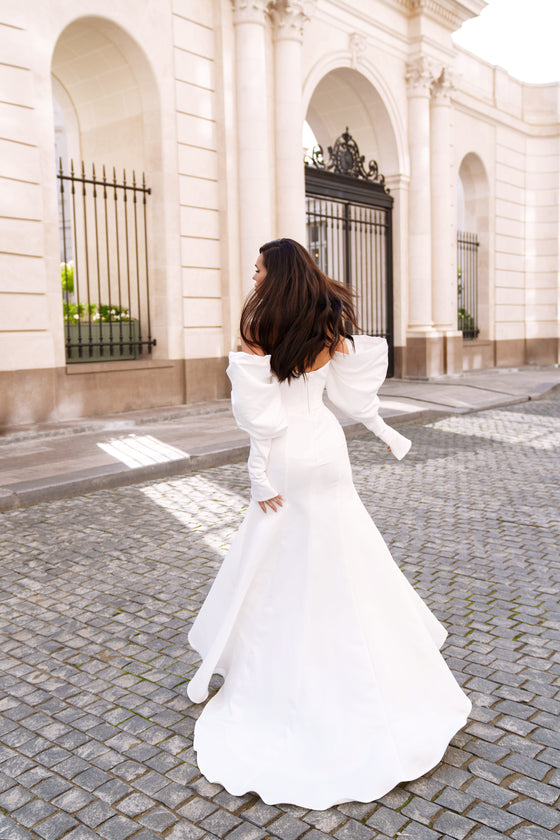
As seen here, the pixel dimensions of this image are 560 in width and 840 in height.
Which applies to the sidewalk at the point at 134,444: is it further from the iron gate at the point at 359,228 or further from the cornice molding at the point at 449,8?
the cornice molding at the point at 449,8

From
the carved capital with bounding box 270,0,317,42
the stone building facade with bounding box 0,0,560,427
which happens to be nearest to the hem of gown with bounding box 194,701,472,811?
the stone building facade with bounding box 0,0,560,427

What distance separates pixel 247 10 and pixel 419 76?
5.50 metres

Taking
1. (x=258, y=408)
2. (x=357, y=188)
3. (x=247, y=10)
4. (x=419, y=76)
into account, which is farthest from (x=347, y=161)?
(x=258, y=408)

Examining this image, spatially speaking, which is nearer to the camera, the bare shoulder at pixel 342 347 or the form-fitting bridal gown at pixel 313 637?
the form-fitting bridal gown at pixel 313 637

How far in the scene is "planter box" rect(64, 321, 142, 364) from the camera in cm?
1077

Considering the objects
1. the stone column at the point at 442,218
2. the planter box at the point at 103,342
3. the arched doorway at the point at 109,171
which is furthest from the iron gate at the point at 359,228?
the planter box at the point at 103,342

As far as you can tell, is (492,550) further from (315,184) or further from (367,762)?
(315,184)

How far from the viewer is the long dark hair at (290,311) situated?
2.56m

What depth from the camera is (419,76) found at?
52.3 ft

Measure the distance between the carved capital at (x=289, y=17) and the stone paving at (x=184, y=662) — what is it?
29.0 feet

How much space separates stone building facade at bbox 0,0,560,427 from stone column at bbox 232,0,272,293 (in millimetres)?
30

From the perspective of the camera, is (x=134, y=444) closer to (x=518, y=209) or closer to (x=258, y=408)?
(x=258, y=408)

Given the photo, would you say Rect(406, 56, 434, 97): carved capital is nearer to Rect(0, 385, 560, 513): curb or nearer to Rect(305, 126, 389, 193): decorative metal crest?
Rect(305, 126, 389, 193): decorative metal crest

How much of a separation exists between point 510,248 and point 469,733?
20049 mm
